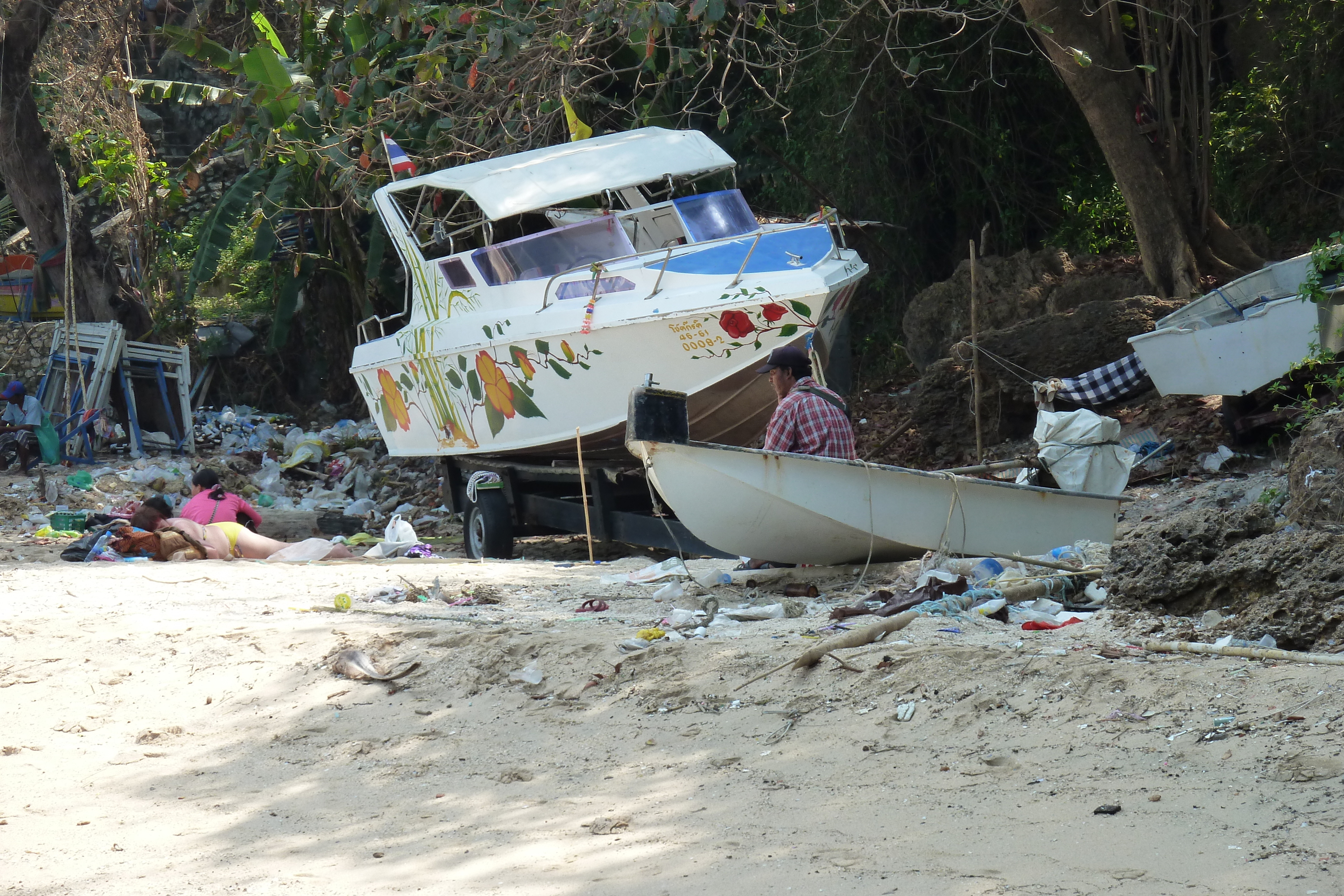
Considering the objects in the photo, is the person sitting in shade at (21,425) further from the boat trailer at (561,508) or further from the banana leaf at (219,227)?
the boat trailer at (561,508)

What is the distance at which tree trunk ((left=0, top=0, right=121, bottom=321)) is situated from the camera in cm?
1705

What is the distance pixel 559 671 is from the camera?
506cm

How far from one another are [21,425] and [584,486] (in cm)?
1009

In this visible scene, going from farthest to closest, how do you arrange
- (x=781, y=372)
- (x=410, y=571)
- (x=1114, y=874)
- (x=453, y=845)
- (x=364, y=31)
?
(x=364, y=31) → (x=410, y=571) → (x=781, y=372) → (x=453, y=845) → (x=1114, y=874)

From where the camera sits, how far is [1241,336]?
868 cm

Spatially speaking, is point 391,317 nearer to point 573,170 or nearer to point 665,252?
point 573,170

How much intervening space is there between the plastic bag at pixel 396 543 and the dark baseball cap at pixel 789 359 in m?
3.83

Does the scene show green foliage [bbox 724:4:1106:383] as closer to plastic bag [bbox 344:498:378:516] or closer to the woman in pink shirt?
plastic bag [bbox 344:498:378:516]

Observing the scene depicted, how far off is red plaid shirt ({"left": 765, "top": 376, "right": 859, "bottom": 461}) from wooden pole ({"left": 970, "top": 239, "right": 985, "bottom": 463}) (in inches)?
113

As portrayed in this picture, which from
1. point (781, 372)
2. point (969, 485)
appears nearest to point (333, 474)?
point (781, 372)

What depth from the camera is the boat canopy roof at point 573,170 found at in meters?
8.82

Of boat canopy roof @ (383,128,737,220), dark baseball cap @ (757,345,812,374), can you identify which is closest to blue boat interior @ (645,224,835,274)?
boat canopy roof @ (383,128,737,220)

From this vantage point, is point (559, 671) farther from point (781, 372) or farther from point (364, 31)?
point (364, 31)

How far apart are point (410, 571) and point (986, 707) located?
15.6 ft
